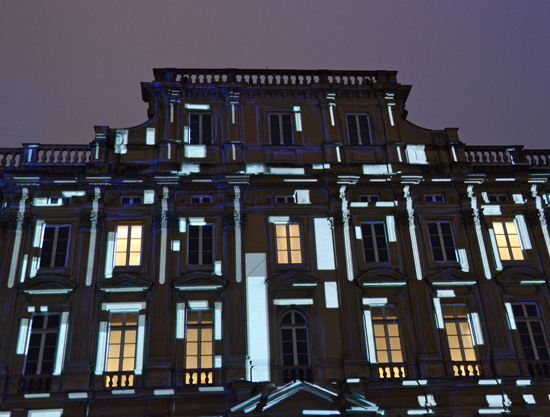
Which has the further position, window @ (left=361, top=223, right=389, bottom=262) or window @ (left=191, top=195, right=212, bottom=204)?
window @ (left=191, top=195, right=212, bottom=204)

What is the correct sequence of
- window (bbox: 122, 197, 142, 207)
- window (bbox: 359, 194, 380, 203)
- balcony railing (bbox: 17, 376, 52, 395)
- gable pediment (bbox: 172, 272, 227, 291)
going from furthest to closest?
1. window (bbox: 359, 194, 380, 203)
2. window (bbox: 122, 197, 142, 207)
3. gable pediment (bbox: 172, 272, 227, 291)
4. balcony railing (bbox: 17, 376, 52, 395)

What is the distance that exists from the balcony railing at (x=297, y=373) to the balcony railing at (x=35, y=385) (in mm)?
8100

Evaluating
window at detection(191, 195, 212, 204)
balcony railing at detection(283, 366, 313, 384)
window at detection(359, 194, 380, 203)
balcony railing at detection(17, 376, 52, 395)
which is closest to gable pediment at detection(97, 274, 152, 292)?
balcony railing at detection(17, 376, 52, 395)

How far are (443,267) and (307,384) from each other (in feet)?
24.8

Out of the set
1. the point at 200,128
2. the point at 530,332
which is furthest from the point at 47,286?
the point at 530,332

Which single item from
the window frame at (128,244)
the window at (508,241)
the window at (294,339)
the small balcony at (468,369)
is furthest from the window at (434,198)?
the window frame at (128,244)

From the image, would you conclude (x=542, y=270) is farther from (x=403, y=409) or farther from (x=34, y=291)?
(x=34, y=291)

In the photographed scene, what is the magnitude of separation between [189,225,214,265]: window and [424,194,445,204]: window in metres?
9.04

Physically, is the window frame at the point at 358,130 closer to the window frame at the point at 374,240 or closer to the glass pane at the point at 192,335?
the window frame at the point at 374,240

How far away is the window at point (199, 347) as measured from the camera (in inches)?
833

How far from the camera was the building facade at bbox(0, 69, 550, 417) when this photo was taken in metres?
21.2

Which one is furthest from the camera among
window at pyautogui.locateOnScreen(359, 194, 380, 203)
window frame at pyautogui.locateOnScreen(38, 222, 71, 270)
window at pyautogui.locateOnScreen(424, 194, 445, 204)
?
window at pyautogui.locateOnScreen(424, 194, 445, 204)

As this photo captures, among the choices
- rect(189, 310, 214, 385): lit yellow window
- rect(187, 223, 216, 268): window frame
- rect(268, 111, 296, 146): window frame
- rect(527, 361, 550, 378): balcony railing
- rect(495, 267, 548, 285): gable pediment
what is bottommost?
rect(527, 361, 550, 378): balcony railing

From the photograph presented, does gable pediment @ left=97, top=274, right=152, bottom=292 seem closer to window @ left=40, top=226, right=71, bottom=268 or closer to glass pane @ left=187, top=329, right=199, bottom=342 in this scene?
window @ left=40, top=226, right=71, bottom=268
